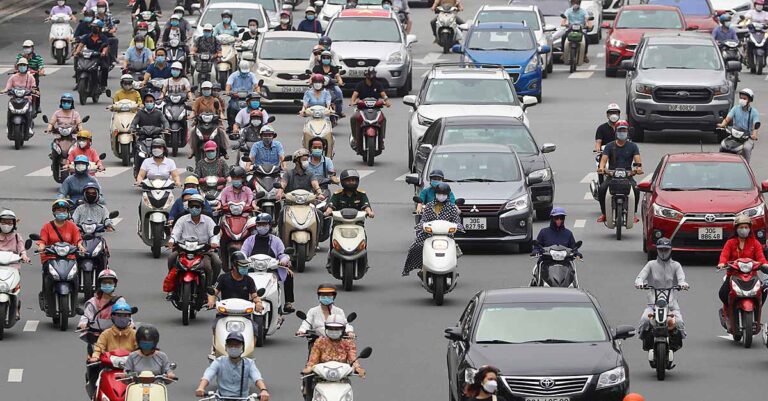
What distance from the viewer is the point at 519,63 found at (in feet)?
160

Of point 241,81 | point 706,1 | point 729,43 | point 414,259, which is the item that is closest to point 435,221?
point 414,259

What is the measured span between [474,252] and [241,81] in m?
12.6

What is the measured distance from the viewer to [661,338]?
24531 millimetres

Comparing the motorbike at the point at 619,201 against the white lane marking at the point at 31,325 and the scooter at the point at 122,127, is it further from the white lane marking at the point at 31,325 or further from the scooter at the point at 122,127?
the scooter at the point at 122,127

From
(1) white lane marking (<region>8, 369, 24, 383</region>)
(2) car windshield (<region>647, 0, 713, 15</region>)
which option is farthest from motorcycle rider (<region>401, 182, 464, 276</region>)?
(2) car windshield (<region>647, 0, 713, 15</region>)

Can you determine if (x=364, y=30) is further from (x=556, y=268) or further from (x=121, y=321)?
(x=121, y=321)

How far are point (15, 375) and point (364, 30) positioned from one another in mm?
26786

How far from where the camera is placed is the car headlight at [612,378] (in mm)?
21219

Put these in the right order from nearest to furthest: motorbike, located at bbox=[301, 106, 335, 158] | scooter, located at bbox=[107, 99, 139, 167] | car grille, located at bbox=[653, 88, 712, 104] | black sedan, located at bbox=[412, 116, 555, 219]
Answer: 1. black sedan, located at bbox=[412, 116, 555, 219]
2. motorbike, located at bbox=[301, 106, 335, 158]
3. scooter, located at bbox=[107, 99, 139, 167]
4. car grille, located at bbox=[653, 88, 712, 104]

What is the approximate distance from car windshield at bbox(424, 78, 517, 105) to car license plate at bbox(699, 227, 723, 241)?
32.9 ft

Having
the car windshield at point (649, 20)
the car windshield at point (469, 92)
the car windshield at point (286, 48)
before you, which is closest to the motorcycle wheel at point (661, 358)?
the car windshield at point (469, 92)

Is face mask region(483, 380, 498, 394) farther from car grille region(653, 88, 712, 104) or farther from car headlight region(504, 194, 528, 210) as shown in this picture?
car grille region(653, 88, 712, 104)

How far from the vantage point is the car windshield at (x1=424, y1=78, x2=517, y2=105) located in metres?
40.9

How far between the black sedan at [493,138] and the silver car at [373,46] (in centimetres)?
1226
